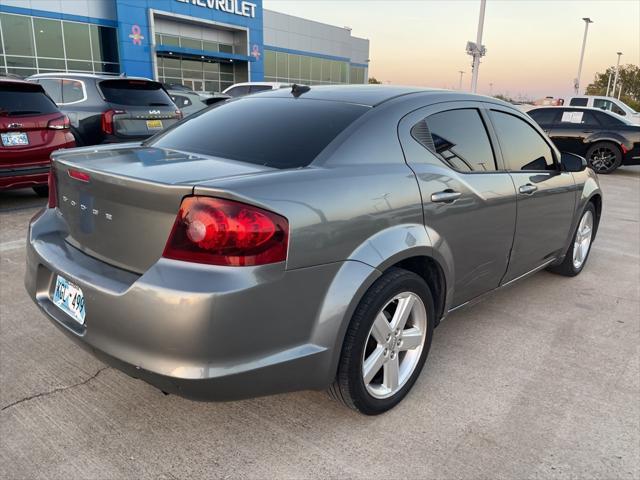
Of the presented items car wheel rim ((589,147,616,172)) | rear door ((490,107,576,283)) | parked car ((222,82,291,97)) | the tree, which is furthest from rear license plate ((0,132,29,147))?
the tree

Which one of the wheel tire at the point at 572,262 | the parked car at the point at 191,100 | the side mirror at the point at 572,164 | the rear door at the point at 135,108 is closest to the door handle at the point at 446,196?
the side mirror at the point at 572,164

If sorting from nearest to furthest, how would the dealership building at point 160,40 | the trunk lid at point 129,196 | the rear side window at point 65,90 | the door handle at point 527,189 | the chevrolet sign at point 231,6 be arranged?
the trunk lid at point 129,196 → the door handle at point 527,189 → the rear side window at point 65,90 → the dealership building at point 160,40 → the chevrolet sign at point 231,6

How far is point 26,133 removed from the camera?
19.7 ft

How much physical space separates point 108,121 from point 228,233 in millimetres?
6230

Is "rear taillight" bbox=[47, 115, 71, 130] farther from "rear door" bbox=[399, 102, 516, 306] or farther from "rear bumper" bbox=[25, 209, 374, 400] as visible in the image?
"rear door" bbox=[399, 102, 516, 306]

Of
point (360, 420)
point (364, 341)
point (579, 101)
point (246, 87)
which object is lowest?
point (360, 420)

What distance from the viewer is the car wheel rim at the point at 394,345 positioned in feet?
7.84

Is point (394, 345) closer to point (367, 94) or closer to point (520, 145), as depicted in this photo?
point (367, 94)

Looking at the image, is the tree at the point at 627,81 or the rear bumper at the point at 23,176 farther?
the tree at the point at 627,81

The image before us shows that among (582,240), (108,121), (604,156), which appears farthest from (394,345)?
(604,156)

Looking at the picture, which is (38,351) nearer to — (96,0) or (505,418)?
(505,418)

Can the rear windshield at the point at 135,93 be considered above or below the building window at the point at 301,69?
below

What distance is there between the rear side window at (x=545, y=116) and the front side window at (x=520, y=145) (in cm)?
967

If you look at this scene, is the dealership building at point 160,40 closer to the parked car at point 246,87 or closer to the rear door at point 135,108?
the parked car at point 246,87
